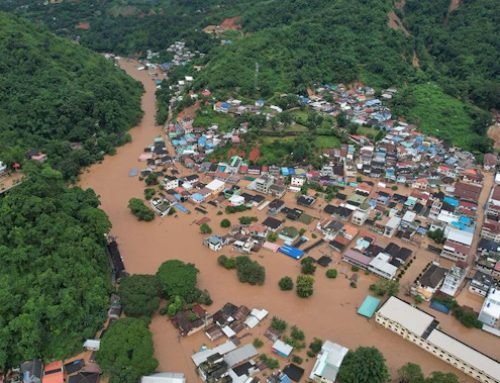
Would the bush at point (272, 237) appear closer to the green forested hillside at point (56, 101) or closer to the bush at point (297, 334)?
the bush at point (297, 334)

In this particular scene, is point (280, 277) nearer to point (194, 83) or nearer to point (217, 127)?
point (217, 127)

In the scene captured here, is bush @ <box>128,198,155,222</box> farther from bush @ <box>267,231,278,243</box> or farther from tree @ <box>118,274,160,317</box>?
bush @ <box>267,231,278,243</box>

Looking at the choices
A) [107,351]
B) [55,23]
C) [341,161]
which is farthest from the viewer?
[55,23]

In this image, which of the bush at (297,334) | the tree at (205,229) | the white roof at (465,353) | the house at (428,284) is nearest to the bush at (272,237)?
the tree at (205,229)

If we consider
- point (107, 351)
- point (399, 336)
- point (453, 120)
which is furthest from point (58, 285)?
point (453, 120)

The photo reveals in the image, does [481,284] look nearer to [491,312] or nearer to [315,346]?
[491,312]

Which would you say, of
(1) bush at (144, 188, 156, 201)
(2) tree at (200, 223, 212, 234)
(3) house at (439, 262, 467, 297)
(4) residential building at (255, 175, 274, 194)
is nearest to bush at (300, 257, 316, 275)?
(2) tree at (200, 223, 212, 234)
